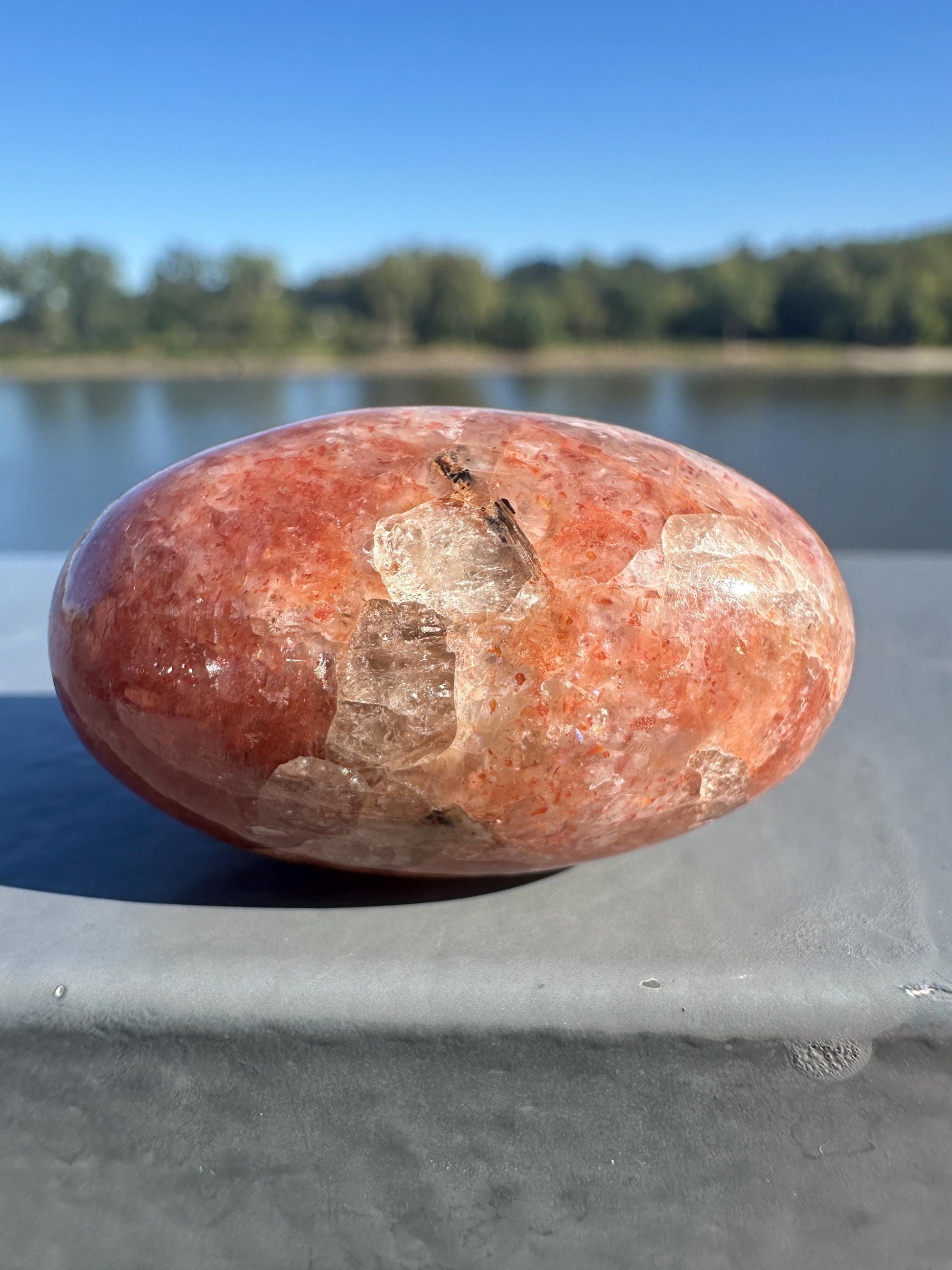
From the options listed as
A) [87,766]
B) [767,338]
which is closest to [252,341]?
[767,338]

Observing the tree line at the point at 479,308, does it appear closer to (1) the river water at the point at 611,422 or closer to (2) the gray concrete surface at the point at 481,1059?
(1) the river water at the point at 611,422


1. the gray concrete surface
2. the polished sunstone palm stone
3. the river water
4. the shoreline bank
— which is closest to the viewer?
the gray concrete surface

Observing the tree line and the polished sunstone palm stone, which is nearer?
the polished sunstone palm stone

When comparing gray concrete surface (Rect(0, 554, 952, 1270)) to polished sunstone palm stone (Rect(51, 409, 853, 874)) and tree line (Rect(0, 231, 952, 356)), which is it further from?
tree line (Rect(0, 231, 952, 356))

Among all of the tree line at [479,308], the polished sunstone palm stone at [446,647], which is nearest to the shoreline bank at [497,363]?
the tree line at [479,308]

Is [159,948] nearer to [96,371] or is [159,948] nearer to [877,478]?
[877,478]

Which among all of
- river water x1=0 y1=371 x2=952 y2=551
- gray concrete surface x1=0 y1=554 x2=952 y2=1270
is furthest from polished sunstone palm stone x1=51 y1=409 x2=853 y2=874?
river water x1=0 y1=371 x2=952 y2=551

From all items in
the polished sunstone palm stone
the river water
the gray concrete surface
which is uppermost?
the polished sunstone palm stone
